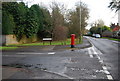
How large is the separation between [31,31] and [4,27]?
26.8 ft

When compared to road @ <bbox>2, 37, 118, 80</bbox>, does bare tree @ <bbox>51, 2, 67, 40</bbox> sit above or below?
above

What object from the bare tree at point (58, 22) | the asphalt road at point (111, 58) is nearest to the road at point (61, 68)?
the asphalt road at point (111, 58)

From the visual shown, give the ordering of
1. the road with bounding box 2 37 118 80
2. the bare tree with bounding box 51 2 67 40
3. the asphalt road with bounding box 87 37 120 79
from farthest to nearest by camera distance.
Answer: the bare tree with bounding box 51 2 67 40 < the asphalt road with bounding box 87 37 120 79 < the road with bounding box 2 37 118 80

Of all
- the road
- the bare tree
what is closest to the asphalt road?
the road

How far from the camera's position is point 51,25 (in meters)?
35.0

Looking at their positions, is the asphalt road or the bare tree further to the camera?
the bare tree

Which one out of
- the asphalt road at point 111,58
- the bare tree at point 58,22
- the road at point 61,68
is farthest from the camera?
the bare tree at point 58,22

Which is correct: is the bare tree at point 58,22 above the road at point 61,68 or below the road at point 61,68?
above

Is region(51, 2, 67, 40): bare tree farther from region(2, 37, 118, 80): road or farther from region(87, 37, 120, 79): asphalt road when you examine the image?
region(2, 37, 118, 80): road

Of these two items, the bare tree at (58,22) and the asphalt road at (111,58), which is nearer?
the asphalt road at (111,58)

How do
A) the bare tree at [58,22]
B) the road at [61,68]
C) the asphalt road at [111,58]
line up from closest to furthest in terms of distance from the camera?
the road at [61,68] < the asphalt road at [111,58] < the bare tree at [58,22]

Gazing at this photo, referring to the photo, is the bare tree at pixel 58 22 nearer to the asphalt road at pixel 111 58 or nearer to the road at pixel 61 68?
the asphalt road at pixel 111 58

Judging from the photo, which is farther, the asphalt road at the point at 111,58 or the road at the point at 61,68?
the asphalt road at the point at 111,58

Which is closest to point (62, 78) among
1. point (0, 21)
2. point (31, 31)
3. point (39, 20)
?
point (0, 21)
